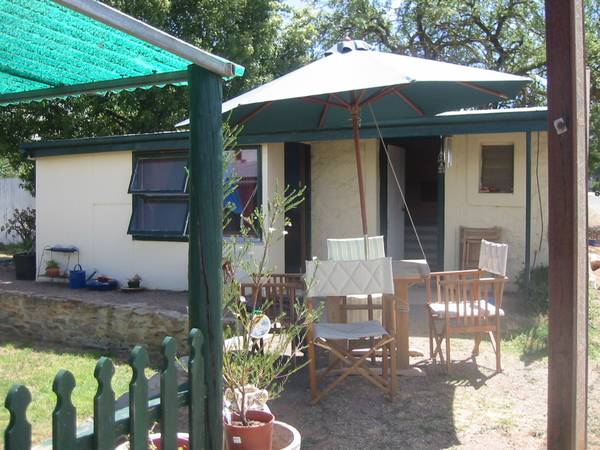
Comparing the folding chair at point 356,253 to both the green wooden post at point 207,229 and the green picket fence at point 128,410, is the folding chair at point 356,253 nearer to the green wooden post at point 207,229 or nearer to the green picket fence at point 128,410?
the green wooden post at point 207,229

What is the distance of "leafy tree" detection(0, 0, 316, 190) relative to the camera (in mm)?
12828

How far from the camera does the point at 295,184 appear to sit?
29.6 feet

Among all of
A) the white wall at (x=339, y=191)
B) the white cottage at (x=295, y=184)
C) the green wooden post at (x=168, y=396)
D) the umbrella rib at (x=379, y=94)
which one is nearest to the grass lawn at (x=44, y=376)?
the white cottage at (x=295, y=184)

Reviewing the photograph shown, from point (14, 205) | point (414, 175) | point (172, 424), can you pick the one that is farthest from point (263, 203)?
point (14, 205)

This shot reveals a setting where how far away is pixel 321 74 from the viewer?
4496 mm

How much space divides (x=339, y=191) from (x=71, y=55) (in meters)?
6.40

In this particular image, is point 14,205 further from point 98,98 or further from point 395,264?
point 395,264

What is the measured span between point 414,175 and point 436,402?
26.8ft

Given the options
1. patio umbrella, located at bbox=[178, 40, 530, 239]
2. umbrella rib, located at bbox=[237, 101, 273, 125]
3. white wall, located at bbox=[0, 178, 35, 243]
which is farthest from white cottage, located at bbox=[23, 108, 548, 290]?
white wall, located at bbox=[0, 178, 35, 243]

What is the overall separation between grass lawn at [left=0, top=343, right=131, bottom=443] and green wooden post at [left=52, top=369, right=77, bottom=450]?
274 centimetres

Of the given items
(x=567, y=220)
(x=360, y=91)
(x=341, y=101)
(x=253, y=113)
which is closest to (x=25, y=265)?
(x=253, y=113)

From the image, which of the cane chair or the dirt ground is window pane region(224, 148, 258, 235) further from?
the cane chair

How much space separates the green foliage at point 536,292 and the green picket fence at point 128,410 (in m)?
5.46

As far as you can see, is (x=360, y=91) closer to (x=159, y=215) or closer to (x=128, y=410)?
(x=128, y=410)
